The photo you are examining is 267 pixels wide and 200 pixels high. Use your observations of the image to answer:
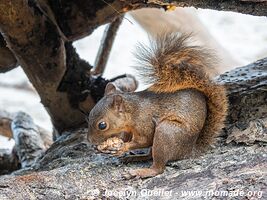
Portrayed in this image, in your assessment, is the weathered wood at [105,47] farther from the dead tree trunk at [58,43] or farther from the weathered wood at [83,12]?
the weathered wood at [83,12]

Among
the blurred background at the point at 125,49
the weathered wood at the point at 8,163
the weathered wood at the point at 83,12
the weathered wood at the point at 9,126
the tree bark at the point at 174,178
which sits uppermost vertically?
the blurred background at the point at 125,49

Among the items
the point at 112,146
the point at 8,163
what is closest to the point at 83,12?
the point at 112,146

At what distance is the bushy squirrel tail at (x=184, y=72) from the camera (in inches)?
80.4

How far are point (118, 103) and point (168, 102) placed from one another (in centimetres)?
17

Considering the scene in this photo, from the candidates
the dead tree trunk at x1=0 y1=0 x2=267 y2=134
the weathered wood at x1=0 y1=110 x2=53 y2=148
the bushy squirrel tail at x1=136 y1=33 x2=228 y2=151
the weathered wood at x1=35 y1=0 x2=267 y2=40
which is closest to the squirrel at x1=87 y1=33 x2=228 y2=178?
the bushy squirrel tail at x1=136 y1=33 x2=228 y2=151

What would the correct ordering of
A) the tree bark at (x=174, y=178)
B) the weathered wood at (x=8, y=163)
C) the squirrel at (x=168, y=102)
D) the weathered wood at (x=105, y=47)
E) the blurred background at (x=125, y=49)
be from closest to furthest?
the tree bark at (x=174, y=178) → the squirrel at (x=168, y=102) → the weathered wood at (x=8, y=163) → the weathered wood at (x=105, y=47) → the blurred background at (x=125, y=49)

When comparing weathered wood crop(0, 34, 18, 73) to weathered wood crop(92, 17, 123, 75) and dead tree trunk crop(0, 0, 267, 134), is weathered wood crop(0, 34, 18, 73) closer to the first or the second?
dead tree trunk crop(0, 0, 267, 134)

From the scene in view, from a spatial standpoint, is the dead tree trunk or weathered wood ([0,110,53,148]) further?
weathered wood ([0,110,53,148])

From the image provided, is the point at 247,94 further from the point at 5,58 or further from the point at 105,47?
the point at 105,47

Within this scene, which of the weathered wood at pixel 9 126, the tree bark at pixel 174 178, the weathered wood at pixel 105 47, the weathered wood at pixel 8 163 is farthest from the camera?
the weathered wood at pixel 9 126

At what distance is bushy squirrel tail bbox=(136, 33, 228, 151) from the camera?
2041 millimetres

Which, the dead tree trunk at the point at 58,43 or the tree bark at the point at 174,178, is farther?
the dead tree trunk at the point at 58,43

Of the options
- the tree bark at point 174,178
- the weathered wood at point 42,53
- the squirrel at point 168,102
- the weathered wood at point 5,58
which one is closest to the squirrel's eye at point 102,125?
the squirrel at point 168,102

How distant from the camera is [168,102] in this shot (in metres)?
2.02
